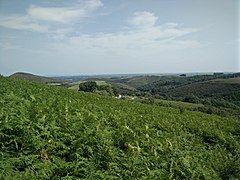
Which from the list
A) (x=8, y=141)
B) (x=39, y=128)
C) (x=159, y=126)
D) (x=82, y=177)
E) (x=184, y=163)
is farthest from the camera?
(x=159, y=126)

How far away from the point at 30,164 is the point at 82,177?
968mm

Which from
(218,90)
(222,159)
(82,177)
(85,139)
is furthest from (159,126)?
(218,90)

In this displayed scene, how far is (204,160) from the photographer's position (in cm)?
803

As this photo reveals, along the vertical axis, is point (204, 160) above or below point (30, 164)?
below

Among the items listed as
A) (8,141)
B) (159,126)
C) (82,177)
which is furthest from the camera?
(159,126)

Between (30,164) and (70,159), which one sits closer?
(30,164)

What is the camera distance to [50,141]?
550 centimetres

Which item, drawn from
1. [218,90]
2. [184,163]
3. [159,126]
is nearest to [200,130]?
[159,126]

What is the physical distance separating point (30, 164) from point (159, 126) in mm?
9099

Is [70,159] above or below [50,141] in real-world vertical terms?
below

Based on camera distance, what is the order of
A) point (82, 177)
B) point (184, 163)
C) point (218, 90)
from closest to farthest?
point (82, 177)
point (184, 163)
point (218, 90)

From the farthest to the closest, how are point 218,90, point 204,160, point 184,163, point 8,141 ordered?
point 218,90, point 204,160, point 184,163, point 8,141

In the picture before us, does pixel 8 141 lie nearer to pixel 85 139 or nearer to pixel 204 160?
pixel 85 139

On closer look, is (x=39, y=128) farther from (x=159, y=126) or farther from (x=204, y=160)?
(x=159, y=126)
